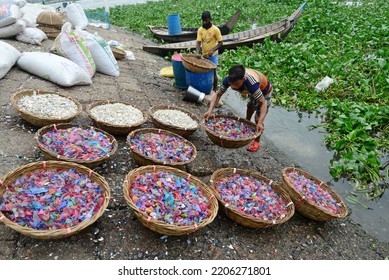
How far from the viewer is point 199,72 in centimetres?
498

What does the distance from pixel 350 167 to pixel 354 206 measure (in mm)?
494

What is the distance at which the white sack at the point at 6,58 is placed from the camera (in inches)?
163

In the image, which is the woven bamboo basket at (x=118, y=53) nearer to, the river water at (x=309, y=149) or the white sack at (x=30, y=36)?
the white sack at (x=30, y=36)

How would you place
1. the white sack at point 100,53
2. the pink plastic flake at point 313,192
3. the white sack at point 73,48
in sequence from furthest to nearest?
1. the white sack at point 100,53
2. the white sack at point 73,48
3. the pink plastic flake at point 313,192

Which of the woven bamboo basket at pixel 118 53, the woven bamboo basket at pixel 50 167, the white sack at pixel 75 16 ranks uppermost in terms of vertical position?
the white sack at pixel 75 16

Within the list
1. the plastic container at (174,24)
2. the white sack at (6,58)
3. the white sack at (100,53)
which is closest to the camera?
the white sack at (6,58)

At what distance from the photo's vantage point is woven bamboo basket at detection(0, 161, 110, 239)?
1866 millimetres

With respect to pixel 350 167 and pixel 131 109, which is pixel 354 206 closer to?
pixel 350 167

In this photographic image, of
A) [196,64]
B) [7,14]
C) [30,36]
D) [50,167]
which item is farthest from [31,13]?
[50,167]

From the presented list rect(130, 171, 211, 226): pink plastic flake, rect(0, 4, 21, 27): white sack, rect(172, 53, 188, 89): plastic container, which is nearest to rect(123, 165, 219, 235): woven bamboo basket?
rect(130, 171, 211, 226): pink plastic flake

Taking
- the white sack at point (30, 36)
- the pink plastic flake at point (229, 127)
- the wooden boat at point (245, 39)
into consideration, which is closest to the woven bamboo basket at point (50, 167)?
the pink plastic flake at point (229, 127)

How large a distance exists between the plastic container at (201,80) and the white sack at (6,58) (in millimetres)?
2574

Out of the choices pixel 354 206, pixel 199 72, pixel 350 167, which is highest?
pixel 199 72

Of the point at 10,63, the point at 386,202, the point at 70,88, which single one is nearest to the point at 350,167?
the point at 386,202
